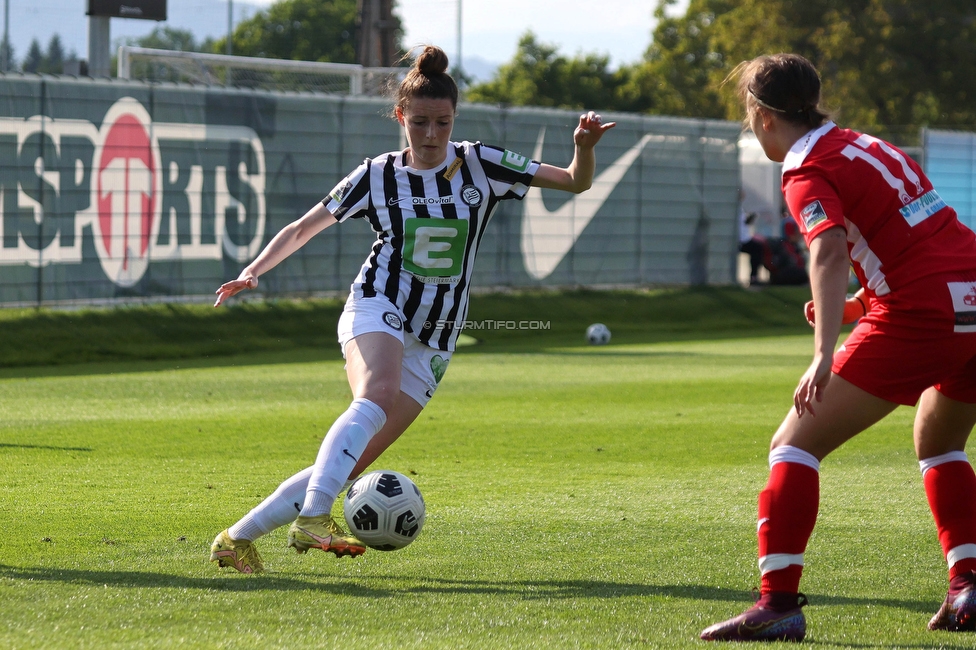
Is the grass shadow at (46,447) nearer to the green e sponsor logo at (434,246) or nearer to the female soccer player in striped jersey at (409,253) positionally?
the female soccer player in striped jersey at (409,253)

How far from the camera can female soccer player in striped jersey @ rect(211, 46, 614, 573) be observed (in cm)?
461

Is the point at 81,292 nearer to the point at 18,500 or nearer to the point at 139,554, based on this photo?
the point at 18,500

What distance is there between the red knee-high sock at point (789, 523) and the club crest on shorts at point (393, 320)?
5.22 feet

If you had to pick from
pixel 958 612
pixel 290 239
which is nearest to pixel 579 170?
pixel 290 239

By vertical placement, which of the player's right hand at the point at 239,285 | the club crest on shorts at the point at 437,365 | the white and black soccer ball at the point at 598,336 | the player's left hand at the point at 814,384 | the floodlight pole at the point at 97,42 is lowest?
the white and black soccer ball at the point at 598,336

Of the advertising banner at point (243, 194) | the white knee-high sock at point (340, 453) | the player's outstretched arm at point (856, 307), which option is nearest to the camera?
the player's outstretched arm at point (856, 307)

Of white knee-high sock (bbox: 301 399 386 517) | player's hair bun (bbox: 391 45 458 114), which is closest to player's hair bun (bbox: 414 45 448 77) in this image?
player's hair bun (bbox: 391 45 458 114)

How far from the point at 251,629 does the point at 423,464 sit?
3.51 m

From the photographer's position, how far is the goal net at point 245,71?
1996 centimetres

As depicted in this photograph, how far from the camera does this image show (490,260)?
19469mm

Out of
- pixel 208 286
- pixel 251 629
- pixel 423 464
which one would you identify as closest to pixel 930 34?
pixel 208 286

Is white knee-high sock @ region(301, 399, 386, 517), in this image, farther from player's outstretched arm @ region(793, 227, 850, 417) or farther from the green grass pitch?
player's outstretched arm @ region(793, 227, 850, 417)

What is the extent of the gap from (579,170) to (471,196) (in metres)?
0.47

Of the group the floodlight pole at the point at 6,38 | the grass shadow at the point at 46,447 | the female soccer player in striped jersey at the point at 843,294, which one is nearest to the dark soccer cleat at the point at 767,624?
the female soccer player in striped jersey at the point at 843,294
